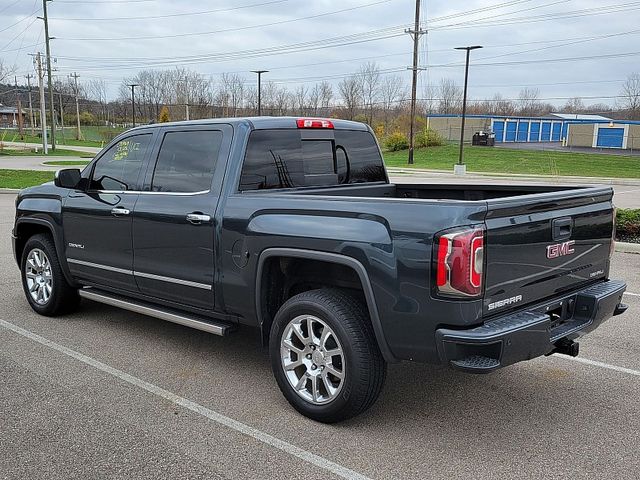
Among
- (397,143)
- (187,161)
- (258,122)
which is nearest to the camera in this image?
(258,122)

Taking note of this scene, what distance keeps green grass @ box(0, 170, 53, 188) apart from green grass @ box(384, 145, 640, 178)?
68.8 feet

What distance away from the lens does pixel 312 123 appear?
507cm

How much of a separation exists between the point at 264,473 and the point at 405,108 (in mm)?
83843

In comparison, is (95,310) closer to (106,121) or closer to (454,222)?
(454,222)

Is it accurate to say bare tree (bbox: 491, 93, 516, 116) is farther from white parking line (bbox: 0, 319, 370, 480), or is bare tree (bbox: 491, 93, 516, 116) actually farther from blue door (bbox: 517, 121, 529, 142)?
white parking line (bbox: 0, 319, 370, 480)

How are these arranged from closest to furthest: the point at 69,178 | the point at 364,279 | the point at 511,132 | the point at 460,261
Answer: the point at 460,261
the point at 364,279
the point at 69,178
the point at 511,132

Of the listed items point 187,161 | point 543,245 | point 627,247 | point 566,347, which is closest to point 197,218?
point 187,161

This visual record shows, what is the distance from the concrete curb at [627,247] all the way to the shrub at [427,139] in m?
42.0

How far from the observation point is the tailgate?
137 inches

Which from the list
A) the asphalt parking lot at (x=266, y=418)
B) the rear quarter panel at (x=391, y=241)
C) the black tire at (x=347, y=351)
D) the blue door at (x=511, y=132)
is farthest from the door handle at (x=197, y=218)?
the blue door at (x=511, y=132)

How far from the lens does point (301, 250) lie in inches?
157

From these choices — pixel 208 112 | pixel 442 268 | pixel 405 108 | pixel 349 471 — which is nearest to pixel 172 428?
pixel 349 471

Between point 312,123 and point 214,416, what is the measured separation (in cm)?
236

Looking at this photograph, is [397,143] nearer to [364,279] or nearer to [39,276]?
[39,276]
